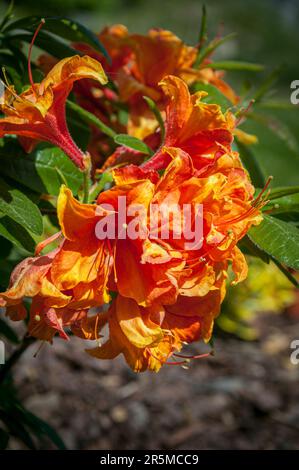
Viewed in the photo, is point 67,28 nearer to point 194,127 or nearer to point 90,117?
point 90,117

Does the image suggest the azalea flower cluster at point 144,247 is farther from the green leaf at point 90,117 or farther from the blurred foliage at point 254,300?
the blurred foliage at point 254,300

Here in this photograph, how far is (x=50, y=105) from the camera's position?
3.59 feet

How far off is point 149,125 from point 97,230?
47 centimetres

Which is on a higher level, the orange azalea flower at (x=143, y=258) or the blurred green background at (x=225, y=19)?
the orange azalea flower at (x=143, y=258)

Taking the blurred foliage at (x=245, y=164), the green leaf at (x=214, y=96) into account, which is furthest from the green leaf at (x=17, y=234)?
the green leaf at (x=214, y=96)

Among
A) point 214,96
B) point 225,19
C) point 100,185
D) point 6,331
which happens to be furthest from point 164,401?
point 225,19

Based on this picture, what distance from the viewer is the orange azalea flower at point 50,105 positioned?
1.09m

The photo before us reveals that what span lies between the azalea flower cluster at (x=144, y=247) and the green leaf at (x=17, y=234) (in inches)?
1.9

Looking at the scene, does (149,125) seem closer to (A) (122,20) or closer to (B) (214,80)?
(B) (214,80)

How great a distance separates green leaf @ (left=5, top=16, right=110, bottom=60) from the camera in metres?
1.36

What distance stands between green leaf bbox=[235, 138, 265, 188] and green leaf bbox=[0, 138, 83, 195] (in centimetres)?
42

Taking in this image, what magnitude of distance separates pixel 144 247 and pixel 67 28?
543mm

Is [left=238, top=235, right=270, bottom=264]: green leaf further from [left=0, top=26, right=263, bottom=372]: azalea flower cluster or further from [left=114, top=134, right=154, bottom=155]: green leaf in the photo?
[left=114, top=134, right=154, bottom=155]: green leaf
